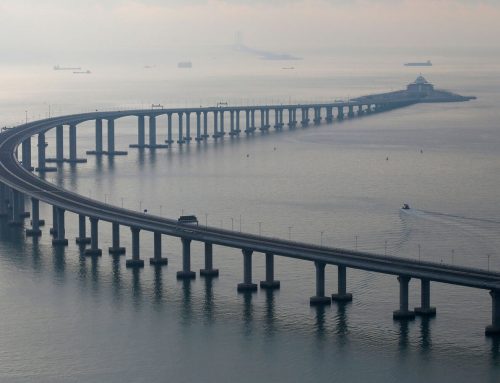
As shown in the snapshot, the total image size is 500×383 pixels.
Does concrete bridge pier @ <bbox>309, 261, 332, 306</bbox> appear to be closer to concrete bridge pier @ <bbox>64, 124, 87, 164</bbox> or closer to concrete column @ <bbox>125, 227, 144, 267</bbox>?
concrete column @ <bbox>125, 227, 144, 267</bbox>

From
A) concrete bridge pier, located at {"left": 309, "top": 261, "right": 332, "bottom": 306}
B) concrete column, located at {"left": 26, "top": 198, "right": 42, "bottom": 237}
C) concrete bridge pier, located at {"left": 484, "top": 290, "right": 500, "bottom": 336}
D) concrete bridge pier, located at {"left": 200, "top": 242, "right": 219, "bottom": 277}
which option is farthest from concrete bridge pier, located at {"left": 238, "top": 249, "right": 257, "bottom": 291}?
concrete column, located at {"left": 26, "top": 198, "right": 42, "bottom": 237}

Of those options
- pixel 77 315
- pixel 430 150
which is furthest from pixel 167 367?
pixel 430 150

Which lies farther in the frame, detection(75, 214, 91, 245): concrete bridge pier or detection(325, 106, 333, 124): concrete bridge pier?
detection(325, 106, 333, 124): concrete bridge pier

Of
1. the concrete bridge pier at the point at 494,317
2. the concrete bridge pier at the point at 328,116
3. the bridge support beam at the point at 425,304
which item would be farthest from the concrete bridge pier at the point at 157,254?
the concrete bridge pier at the point at 328,116

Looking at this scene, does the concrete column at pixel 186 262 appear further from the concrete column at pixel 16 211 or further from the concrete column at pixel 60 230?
the concrete column at pixel 16 211

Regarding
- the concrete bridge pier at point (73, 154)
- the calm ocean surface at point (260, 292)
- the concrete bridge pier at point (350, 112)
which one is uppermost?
the concrete bridge pier at point (350, 112)

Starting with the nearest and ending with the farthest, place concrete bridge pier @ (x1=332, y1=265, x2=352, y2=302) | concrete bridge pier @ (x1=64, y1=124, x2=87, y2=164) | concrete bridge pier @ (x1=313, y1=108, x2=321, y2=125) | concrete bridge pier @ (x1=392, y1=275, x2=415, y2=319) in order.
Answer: concrete bridge pier @ (x1=392, y1=275, x2=415, y2=319)
concrete bridge pier @ (x1=332, y1=265, x2=352, y2=302)
concrete bridge pier @ (x1=64, y1=124, x2=87, y2=164)
concrete bridge pier @ (x1=313, y1=108, x2=321, y2=125)

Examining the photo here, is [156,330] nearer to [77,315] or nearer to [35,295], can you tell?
[77,315]

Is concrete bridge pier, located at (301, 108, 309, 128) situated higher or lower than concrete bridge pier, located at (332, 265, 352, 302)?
higher
